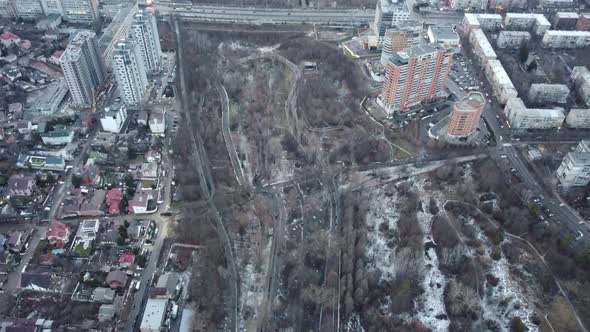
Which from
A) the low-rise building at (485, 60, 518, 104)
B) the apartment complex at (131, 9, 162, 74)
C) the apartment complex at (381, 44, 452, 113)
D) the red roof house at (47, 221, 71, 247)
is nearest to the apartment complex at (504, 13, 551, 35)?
the low-rise building at (485, 60, 518, 104)

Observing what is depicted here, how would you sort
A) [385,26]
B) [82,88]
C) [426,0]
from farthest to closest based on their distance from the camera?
[426,0]
[385,26]
[82,88]

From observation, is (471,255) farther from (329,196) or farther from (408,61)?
(408,61)

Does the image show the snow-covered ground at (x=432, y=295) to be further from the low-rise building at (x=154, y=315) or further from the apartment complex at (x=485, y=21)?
the apartment complex at (x=485, y=21)

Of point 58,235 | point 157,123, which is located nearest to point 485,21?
point 157,123

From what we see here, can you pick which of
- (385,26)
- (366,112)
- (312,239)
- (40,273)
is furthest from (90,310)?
(385,26)

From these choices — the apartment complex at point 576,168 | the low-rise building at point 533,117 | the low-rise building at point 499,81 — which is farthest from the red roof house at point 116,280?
the low-rise building at point 499,81
